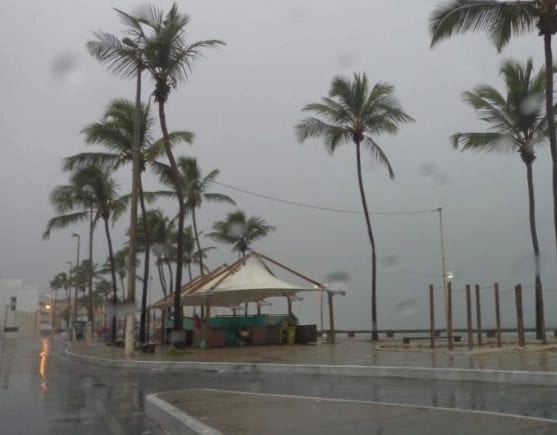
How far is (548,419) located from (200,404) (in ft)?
16.6

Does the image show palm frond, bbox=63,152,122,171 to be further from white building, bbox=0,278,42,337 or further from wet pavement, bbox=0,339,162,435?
white building, bbox=0,278,42,337

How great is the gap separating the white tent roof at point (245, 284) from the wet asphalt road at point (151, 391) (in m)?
7.97

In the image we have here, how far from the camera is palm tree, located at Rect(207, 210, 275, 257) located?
46469 millimetres

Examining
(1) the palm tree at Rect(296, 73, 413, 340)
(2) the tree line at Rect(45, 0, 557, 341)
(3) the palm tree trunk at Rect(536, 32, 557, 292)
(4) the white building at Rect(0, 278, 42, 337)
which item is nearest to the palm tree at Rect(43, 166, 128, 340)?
(2) the tree line at Rect(45, 0, 557, 341)

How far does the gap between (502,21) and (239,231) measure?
96.5 feet

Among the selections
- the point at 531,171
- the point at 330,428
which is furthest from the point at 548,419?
the point at 531,171

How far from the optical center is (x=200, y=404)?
1054cm

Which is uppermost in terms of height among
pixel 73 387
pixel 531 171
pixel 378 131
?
pixel 378 131

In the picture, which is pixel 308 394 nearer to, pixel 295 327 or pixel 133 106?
pixel 295 327

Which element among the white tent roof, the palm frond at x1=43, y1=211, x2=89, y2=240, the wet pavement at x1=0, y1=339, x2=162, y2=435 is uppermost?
the palm frond at x1=43, y1=211, x2=89, y2=240

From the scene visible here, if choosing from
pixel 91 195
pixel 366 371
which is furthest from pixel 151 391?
pixel 91 195

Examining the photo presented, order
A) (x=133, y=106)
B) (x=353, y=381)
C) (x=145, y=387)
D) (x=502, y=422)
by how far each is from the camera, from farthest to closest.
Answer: (x=133, y=106) → (x=145, y=387) → (x=353, y=381) → (x=502, y=422)

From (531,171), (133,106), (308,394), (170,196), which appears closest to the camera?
(308,394)

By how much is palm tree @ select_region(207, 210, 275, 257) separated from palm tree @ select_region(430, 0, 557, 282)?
28.5 meters
